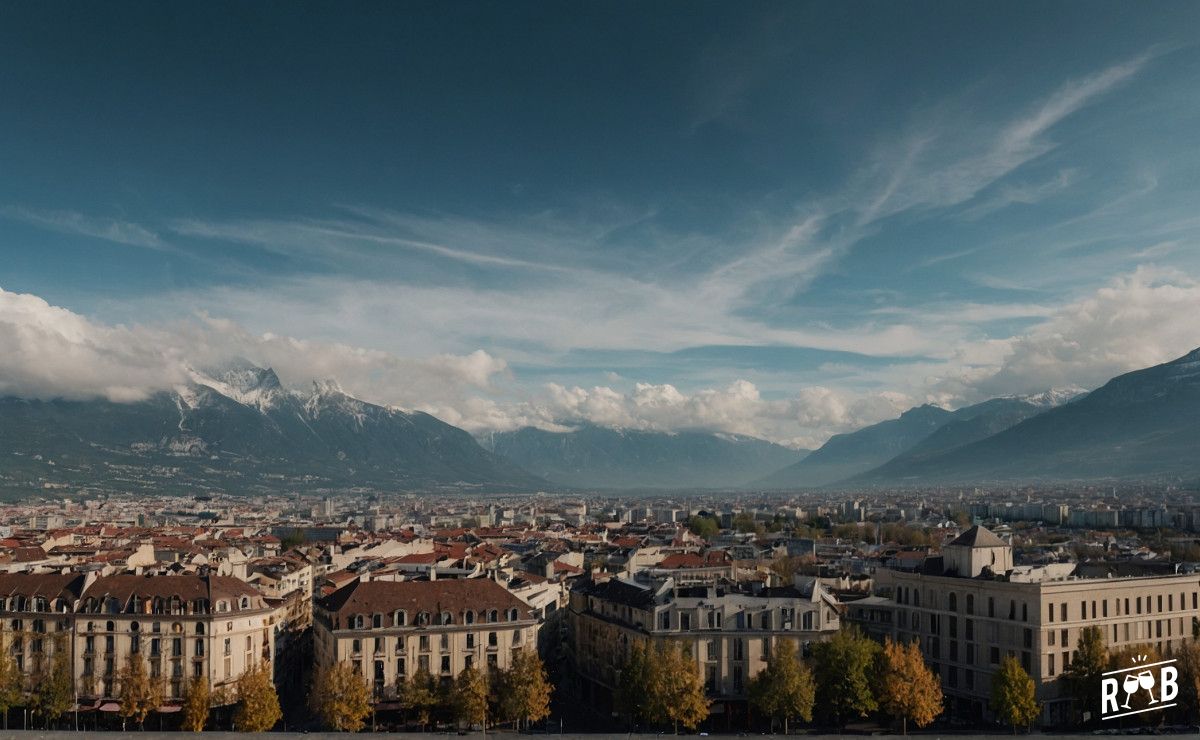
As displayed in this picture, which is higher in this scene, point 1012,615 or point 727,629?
point 1012,615

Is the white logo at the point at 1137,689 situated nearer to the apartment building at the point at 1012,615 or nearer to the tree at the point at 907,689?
the apartment building at the point at 1012,615

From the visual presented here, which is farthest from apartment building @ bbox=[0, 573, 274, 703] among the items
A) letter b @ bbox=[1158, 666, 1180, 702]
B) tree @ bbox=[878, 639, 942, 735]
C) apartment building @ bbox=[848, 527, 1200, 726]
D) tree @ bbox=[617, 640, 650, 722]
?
letter b @ bbox=[1158, 666, 1180, 702]

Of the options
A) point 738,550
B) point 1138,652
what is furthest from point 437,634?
point 738,550

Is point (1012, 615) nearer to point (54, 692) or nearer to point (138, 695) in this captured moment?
point (138, 695)

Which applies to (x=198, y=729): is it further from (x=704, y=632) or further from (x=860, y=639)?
(x=860, y=639)

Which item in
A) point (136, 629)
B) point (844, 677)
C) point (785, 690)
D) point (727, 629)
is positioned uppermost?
point (727, 629)

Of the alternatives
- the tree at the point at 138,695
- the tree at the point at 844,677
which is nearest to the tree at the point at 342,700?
the tree at the point at 138,695

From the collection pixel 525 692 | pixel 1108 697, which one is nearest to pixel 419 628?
pixel 525 692
